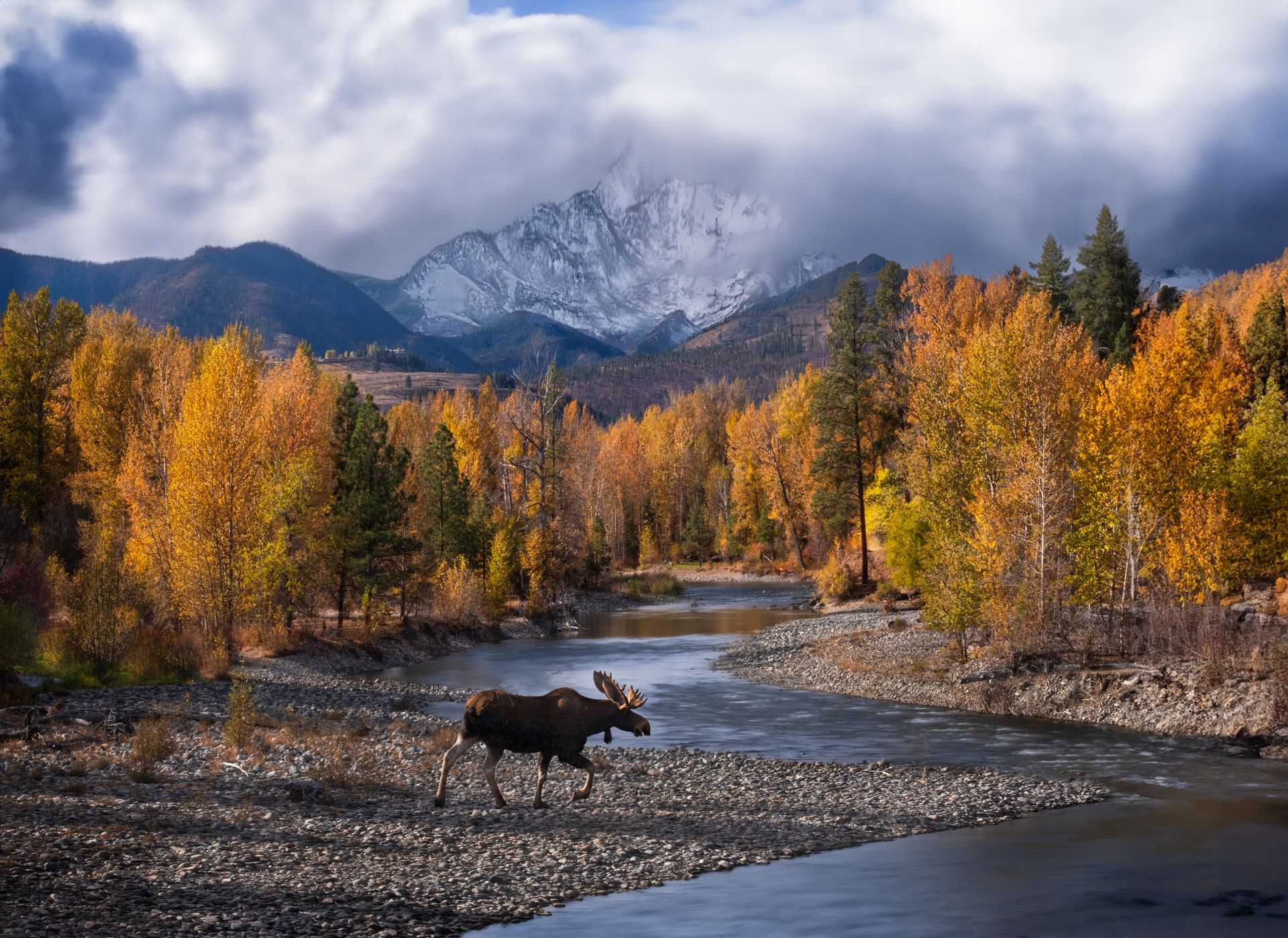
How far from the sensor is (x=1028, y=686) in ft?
103

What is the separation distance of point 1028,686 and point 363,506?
31.3 meters

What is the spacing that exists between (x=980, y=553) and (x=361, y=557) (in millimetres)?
29869

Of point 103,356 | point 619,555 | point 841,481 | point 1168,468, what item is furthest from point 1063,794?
point 619,555

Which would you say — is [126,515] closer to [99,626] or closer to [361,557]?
[361,557]

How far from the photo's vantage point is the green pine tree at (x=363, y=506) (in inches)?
1853

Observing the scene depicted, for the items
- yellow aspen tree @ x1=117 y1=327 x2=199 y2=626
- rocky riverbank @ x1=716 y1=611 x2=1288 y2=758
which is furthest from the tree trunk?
yellow aspen tree @ x1=117 y1=327 x2=199 y2=626

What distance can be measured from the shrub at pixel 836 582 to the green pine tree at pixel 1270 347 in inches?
1059

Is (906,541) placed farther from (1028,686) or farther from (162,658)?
(162,658)

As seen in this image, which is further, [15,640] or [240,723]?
[15,640]

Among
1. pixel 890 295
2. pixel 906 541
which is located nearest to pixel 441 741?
pixel 906 541

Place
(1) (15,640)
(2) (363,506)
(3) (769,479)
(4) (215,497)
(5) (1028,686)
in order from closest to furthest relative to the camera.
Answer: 1. (1) (15,640)
2. (5) (1028,686)
3. (4) (215,497)
4. (2) (363,506)
5. (3) (769,479)

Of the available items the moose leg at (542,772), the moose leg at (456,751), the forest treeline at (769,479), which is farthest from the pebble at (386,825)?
the forest treeline at (769,479)

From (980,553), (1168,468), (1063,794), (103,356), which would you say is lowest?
(1063,794)

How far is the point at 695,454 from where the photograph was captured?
4943 inches
